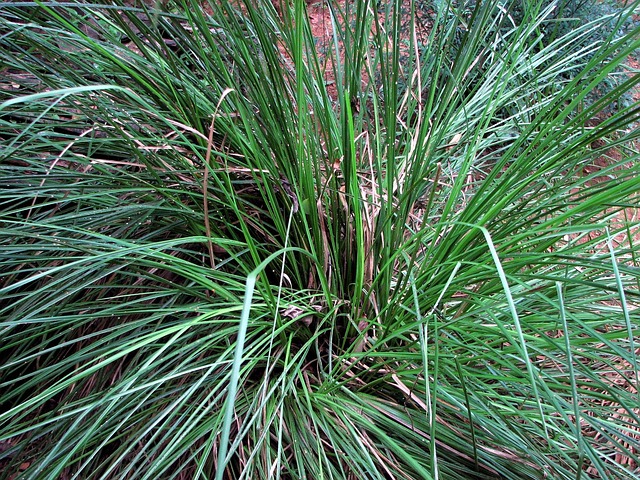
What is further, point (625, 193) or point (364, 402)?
point (364, 402)

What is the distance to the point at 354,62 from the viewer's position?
1.20 metres

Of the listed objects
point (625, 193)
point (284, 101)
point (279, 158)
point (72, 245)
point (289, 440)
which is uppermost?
point (284, 101)

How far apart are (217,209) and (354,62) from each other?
0.46m

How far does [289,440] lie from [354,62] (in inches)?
32.7

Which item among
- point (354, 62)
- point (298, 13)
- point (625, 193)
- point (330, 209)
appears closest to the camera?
point (625, 193)

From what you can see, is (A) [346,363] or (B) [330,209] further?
(B) [330,209]

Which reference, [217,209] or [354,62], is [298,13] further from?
[217,209]

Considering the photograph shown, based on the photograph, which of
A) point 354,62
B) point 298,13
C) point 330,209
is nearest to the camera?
point 298,13

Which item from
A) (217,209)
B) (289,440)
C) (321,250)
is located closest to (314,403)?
(289,440)

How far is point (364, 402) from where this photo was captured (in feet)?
3.55

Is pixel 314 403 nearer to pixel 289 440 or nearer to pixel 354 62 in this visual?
pixel 289 440

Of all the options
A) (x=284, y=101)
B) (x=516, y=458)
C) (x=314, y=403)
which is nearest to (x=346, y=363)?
(x=314, y=403)

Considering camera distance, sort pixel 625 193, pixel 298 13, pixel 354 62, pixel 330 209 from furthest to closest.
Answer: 1. pixel 330 209
2. pixel 354 62
3. pixel 298 13
4. pixel 625 193

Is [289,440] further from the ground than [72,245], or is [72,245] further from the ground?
[72,245]
